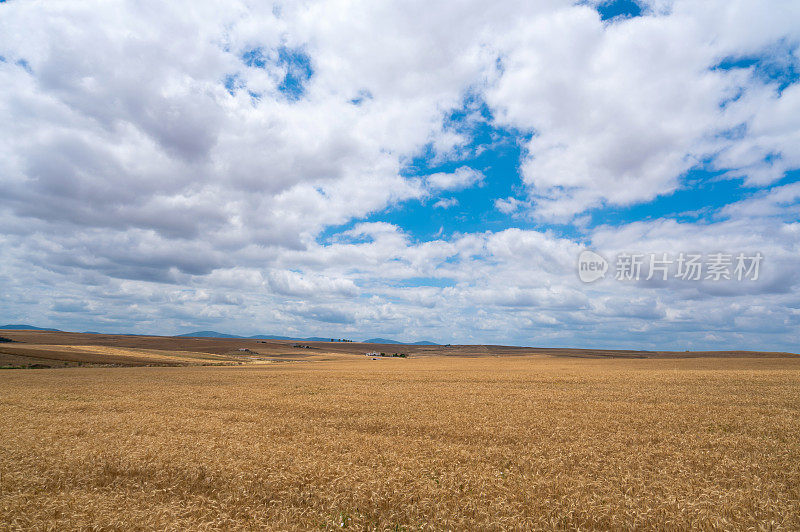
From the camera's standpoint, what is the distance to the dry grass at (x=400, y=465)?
7.41 meters

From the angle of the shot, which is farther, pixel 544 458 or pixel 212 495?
pixel 544 458

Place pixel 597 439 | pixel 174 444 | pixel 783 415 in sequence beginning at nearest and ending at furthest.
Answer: pixel 174 444 → pixel 597 439 → pixel 783 415

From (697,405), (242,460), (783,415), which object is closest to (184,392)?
(242,460)

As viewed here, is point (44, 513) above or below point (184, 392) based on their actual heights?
above

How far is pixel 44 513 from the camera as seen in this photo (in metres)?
7.19

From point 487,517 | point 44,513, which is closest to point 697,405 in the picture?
point 487,517

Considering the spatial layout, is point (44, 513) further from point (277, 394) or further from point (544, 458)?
point (277, 394)

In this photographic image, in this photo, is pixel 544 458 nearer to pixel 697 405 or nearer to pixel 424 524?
pixel 424 524

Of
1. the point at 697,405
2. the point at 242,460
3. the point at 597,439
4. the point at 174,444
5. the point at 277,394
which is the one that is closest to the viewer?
the point at 242,460

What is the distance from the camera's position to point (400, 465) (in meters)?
10.2

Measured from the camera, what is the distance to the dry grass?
7414 mm

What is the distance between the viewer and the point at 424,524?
7129 millimetres

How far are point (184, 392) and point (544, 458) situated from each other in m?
22.5

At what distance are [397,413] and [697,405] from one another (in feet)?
48.6
